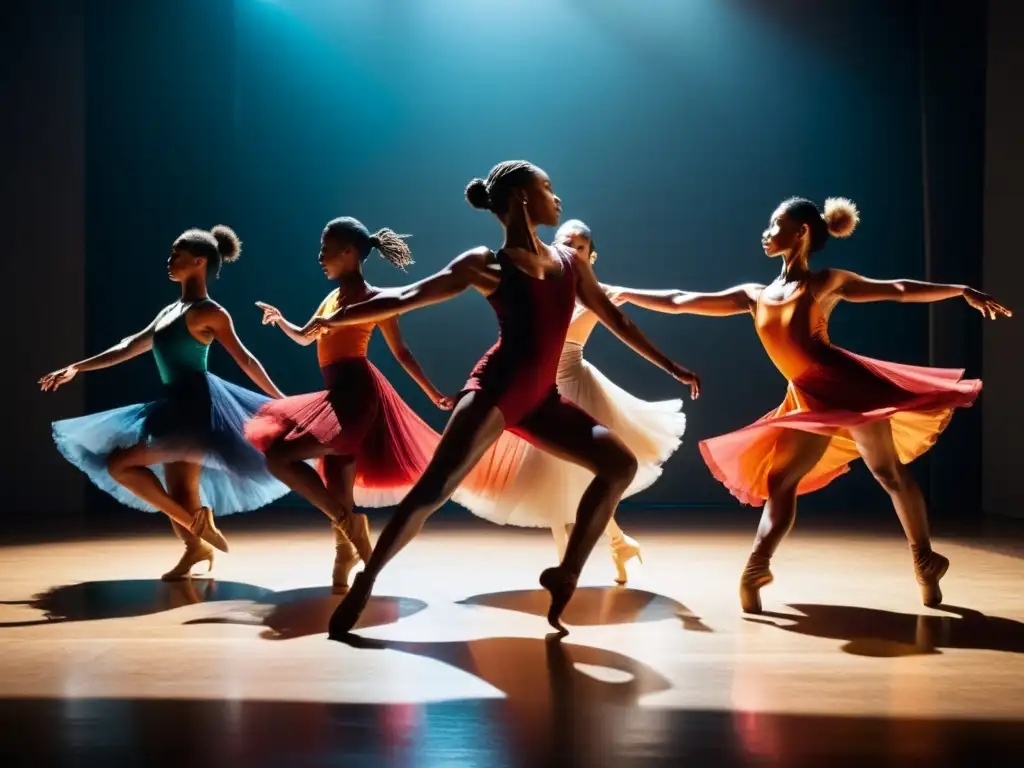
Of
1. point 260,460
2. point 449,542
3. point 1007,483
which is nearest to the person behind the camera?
point 260,460

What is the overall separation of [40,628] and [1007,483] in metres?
5.34

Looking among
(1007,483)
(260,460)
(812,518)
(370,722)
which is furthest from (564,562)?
(1007,483)

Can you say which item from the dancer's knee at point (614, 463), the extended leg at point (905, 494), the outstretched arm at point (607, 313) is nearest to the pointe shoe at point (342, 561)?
the dancer's knee at point (614, 463)

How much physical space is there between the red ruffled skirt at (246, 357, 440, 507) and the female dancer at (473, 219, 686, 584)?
12.3 inches

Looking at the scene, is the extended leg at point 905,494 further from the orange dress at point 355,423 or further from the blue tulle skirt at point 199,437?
the blue tulle skirt at point 199,437

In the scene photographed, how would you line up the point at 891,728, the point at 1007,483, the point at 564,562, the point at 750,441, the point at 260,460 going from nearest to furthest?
the point at 891,728 < the point at 564,562 < the point at 750,441 < the point at 260,460 < the point at 1007,483

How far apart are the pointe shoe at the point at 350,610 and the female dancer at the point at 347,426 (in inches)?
26.3

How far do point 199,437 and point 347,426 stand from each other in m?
0.66

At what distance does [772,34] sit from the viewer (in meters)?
6.94

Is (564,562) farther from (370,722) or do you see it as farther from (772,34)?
(772,34)

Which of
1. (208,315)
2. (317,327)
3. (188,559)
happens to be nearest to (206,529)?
(188,559)

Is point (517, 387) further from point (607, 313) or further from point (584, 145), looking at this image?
point (584, 145)

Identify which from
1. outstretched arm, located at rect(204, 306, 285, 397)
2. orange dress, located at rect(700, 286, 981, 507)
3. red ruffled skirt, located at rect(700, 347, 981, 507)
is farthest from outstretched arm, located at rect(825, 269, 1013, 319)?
outstretched arm, located at rect(204, 306, 285, 397)

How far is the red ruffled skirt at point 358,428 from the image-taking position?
387 cm
